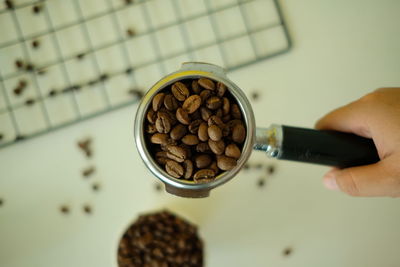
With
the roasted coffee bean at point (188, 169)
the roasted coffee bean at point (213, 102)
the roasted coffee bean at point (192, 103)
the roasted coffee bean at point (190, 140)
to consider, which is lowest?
the roasted coffee bean at point (188, 169)

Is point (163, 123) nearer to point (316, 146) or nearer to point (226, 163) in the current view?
point (226, 163)

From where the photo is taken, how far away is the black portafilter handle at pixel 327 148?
0.51 metres

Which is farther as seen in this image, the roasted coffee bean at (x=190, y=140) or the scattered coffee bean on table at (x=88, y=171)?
the scattered coffee bean on table at (x=88, y=171)

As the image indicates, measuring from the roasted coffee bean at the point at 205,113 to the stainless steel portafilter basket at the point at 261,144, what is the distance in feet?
0.12

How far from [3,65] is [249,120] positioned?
0.65 metres

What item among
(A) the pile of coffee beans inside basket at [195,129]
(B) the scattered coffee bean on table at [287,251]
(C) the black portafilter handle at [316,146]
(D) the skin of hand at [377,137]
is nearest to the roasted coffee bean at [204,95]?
(A) the pile of coffee beans inside basket at [195,129]

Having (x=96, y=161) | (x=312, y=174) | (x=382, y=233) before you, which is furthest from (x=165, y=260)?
(x=382, y=233)

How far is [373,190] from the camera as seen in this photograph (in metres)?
0.55

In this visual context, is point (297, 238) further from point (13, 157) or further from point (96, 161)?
point (13, 157)

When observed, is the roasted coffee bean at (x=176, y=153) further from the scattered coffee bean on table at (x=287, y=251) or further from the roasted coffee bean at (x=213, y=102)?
the scattered coffee bean on table at (x=287, y=251)

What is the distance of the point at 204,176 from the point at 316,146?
228mm

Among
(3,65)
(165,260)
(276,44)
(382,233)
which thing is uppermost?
(3,65)

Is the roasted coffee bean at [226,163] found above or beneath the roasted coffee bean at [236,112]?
beneath

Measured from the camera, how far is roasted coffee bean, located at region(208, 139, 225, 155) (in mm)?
383
